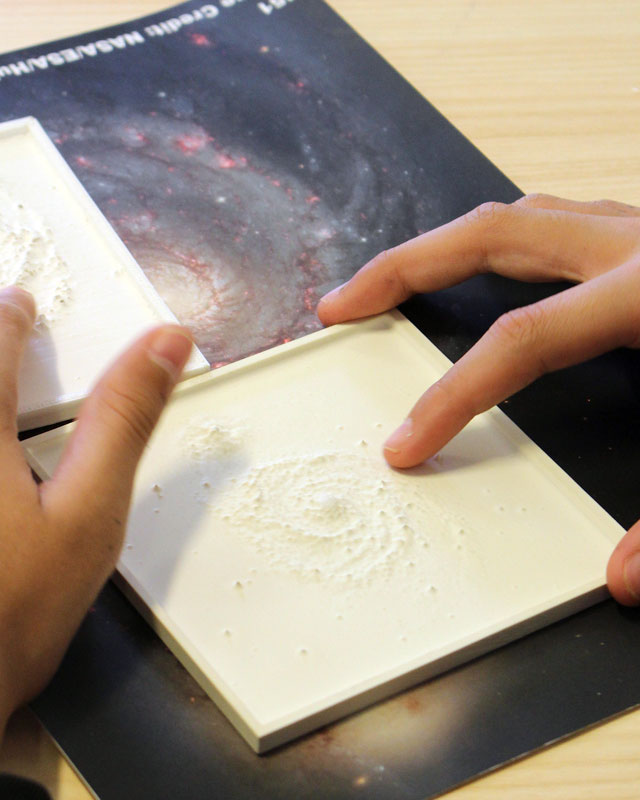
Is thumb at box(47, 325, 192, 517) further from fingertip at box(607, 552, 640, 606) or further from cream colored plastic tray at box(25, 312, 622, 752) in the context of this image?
fingertip at box(607, 552, 640, 606)

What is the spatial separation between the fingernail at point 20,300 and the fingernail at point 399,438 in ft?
0.89

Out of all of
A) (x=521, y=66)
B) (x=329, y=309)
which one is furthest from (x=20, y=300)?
(x=521, y=66)

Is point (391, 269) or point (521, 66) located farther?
point (521, 66)

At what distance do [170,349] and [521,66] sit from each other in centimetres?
70

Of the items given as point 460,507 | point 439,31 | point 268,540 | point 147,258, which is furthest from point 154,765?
point 439,31

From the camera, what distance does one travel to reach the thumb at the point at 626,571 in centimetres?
57

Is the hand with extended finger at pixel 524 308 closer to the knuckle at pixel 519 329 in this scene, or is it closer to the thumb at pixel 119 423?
the knuckle at pixel 519 329

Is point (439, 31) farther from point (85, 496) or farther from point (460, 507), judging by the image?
point (85, 496)

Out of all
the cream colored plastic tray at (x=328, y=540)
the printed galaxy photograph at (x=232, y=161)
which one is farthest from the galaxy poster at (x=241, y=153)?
the cream colored plastic tray at (x=328, y=540)

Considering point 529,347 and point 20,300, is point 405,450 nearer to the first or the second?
point 529,347

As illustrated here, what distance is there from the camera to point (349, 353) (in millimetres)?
717

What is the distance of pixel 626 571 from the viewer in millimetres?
574

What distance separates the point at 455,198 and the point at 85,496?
53 cm

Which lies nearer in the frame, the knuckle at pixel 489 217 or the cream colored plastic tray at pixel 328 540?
the cream colored plastic tray at pixel 328 540
